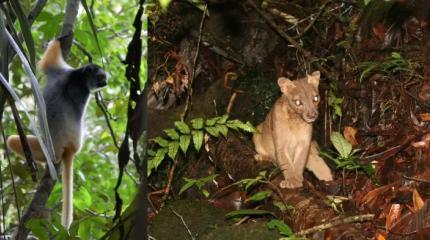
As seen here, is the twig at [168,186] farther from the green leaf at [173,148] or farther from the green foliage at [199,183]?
the green leaf at [173,148]

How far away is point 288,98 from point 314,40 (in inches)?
16.9

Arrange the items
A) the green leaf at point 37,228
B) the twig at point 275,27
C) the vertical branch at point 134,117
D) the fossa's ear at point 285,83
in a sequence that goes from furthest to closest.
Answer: the twig at point 275,27, the fossa's ear at point 285,83, the green leaf at point 37,228, the vertical branch at point 134,117

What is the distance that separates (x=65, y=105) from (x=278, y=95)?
121 cm

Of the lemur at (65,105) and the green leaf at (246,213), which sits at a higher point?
the lemur at (65,105)

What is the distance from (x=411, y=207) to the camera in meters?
1.53

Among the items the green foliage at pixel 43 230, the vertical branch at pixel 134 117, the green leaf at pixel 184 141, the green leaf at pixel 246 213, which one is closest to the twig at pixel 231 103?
the green leaf at pixel 184 141

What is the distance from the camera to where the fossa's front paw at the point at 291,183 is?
1.71 m

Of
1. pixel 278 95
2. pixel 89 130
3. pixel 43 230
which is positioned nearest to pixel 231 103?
pixel 278 95

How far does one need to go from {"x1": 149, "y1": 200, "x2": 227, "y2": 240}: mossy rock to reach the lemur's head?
67 cm

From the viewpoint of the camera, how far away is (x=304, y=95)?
5.82 ft

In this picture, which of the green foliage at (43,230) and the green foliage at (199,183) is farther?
the green foliage at (199,183)

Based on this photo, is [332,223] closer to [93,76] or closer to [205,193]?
[205,193]

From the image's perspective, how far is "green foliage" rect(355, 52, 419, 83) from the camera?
5.97 ft

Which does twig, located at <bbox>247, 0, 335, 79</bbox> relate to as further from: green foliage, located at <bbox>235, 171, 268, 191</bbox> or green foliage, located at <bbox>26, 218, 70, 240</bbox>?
green foliage, located at <bbox>26, 218, 70, 240</bbox>
